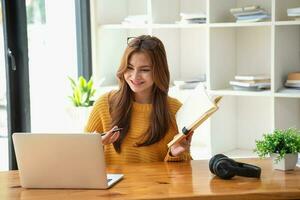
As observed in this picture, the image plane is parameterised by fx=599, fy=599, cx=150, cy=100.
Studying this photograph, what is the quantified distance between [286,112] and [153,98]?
120 cm

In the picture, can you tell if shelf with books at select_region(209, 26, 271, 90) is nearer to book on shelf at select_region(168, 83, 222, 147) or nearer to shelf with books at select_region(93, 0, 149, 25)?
shelf with books at select_region(93, 0, 149, 25)

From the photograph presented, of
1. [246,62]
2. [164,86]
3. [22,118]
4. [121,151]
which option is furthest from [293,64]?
[22,118]

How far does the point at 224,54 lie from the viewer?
4.15 metres

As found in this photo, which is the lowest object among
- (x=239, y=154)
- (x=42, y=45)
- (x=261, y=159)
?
(x=239, y=154)

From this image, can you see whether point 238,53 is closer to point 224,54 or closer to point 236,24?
point 224,54

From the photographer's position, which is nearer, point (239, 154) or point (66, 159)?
point (66, 159)

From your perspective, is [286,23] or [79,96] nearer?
[286,23]

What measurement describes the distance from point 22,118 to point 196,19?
135 centimetres

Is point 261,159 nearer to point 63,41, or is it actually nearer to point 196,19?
point 196,19

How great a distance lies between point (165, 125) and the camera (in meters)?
2.98

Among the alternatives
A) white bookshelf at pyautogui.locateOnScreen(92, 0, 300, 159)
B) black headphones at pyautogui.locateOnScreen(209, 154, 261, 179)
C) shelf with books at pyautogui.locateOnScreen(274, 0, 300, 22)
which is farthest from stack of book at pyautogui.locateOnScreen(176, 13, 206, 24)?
black headphones at pyautogui.locateOnScreen(209, 154, 261, 179)

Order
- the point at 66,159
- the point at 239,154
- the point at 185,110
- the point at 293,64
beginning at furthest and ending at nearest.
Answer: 1. the point at 239,154
2. the point at 293,64
3. the point at 185,110
4. the point at 66,159

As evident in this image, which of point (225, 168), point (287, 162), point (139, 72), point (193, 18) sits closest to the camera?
point (225, 168)

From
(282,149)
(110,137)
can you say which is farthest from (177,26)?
(282,149)
